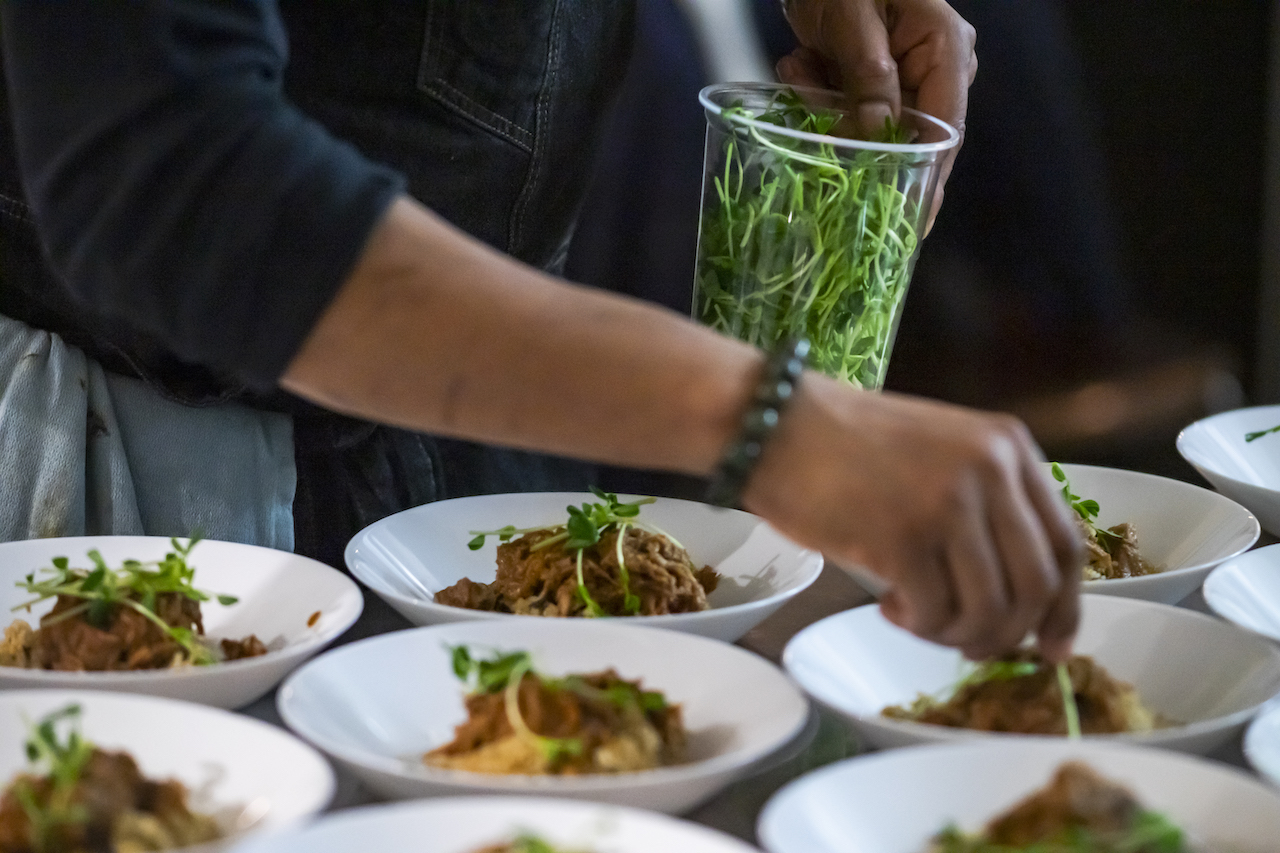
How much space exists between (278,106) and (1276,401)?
3.51 metres

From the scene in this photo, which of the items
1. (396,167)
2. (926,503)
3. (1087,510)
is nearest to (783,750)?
(926,503)

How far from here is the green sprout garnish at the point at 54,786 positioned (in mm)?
952

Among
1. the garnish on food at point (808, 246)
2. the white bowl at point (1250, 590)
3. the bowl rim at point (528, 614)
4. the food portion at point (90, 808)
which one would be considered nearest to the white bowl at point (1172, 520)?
the white bowl at point (1250, 590)

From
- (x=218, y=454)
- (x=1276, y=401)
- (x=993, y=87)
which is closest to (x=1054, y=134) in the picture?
(x=993, y=87)

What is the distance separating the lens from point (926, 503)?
1020 millimetres

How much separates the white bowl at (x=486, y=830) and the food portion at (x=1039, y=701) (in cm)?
36

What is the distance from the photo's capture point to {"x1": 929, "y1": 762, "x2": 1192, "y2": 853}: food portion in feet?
2.89

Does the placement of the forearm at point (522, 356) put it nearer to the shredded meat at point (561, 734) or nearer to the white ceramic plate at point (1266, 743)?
the shredded meat at point (561, 734)

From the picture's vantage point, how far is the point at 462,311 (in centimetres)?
106

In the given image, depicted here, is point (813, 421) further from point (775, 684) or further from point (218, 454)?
point (218, 454)

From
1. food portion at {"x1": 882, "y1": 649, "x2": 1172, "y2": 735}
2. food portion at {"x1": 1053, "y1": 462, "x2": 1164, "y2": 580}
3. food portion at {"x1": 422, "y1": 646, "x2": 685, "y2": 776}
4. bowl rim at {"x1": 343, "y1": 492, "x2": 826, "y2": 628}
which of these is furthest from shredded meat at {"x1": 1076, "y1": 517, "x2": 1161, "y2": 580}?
food portion at {"x1": 422, "y1": 646, "x2": 685, "y2": 776}

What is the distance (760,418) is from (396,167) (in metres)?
0.98

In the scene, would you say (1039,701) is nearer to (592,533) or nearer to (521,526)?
(592,533)

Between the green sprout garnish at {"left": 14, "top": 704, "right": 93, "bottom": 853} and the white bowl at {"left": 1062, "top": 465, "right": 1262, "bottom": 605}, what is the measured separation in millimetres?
1065
